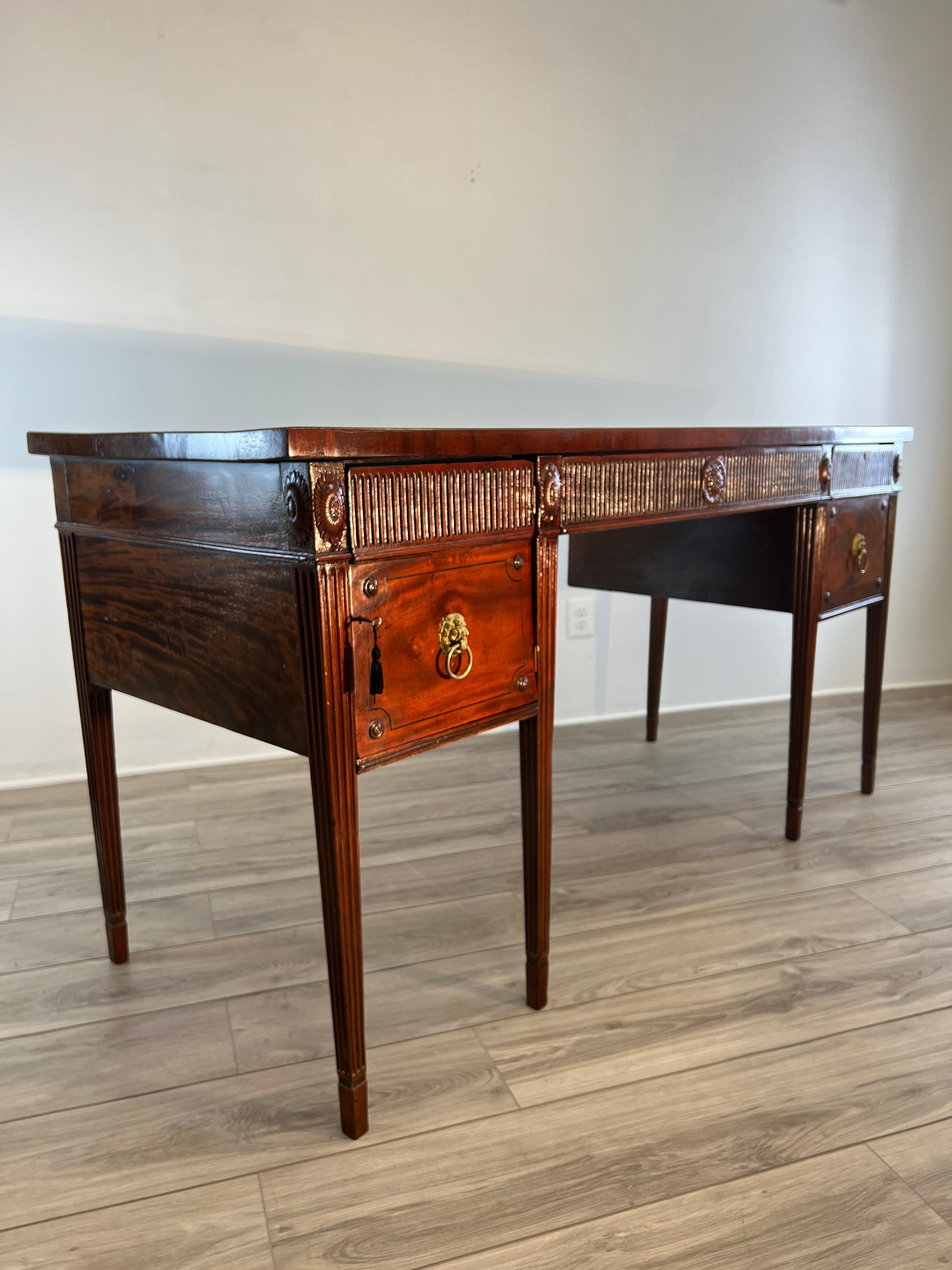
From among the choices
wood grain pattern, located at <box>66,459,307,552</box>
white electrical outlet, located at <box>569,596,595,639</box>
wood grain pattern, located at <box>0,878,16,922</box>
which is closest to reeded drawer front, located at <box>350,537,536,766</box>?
wood grain pattern, located at <box>66,459,307,552</box>

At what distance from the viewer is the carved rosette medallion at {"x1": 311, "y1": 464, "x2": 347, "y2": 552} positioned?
2.73 ft

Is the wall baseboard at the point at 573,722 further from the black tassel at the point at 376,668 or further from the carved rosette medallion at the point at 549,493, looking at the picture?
the black tassel at the point at 376,668

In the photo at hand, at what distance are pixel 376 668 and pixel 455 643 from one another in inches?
4.6

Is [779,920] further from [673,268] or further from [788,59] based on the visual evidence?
[788,59]

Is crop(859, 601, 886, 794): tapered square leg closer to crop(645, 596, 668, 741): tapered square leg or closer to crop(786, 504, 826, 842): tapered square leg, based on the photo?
crop(786, 504, 826, 842): tapered square leg

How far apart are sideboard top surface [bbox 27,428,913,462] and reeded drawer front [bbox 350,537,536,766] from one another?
110 mm

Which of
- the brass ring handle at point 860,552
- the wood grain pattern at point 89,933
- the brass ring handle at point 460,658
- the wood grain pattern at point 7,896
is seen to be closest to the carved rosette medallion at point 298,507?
the brass ring handle at point 460,658

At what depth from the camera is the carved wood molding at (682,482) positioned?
1.14m

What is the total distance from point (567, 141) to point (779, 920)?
1.85 meters

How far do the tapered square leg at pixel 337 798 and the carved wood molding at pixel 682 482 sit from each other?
38cm

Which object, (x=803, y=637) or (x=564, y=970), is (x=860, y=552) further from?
(x=564, y=970)

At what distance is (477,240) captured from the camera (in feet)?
7.22

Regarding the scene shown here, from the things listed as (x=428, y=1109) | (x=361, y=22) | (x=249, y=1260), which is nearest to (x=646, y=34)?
(x=361, y=22)

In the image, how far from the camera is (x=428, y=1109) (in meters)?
1.06
